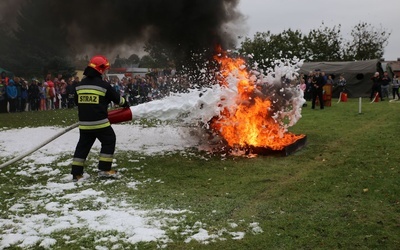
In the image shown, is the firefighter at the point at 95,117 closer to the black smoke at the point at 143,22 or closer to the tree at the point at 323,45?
the black smoke at the point at 143,22

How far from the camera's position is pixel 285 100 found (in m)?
8.37

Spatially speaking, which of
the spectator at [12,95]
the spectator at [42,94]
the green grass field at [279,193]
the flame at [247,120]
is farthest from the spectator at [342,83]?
the flame at [247,120]

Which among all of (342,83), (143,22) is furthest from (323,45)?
(143,22)

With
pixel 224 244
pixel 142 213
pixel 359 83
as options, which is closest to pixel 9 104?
pixel 142 213

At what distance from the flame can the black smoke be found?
3.96 feet

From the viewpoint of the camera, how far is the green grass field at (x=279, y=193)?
410 centimetres

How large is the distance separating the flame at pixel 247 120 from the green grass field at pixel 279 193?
49 centimetres

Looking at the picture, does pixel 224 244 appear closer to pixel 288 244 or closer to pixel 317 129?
pixel 288 244

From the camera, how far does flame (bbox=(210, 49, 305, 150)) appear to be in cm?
805

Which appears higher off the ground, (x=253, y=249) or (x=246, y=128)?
(x=246, y=128)

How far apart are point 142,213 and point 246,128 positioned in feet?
12.6

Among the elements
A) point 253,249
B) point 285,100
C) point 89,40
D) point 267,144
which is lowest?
point 253,249

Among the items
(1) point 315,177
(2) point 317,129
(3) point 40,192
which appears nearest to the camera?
(3) point 40,192

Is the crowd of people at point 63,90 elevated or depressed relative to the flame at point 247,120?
elevated
